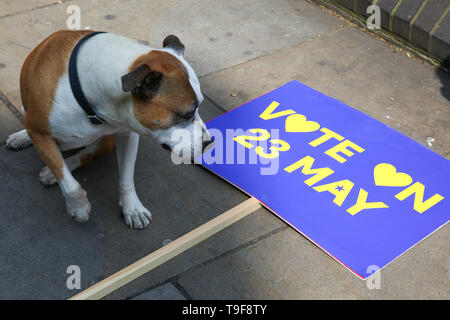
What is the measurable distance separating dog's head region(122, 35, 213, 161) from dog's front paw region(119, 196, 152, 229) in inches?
27.5

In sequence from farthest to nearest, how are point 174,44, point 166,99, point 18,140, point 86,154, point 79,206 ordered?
point 18,140 → point 86,154 → point 79,206 → point 174,44 → point 166,99

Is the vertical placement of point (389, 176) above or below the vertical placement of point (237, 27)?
above

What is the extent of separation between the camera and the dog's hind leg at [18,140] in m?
3.83

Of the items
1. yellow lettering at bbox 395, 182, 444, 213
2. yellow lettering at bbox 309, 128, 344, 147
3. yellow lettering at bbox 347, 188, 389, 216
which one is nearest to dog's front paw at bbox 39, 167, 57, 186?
yellow lettering at bbox 309, 128, 344, 147

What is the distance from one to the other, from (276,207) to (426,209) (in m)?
0.94

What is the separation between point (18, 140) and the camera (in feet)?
12.6

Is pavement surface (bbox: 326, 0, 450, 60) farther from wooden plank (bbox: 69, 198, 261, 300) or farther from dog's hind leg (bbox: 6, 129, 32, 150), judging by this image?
dog's hind leg (bbox: 6, 129, 32, 150)

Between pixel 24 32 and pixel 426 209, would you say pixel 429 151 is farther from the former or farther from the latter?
pixel 24 32

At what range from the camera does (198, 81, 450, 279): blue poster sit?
3.31m

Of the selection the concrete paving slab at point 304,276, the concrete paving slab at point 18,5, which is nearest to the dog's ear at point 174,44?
the concrete paving slab at point 304,276

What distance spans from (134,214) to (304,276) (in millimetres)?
1093

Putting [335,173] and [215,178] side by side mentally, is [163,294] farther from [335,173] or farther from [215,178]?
[335,173]

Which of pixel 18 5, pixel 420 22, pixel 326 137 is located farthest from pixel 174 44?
pixel 18 5

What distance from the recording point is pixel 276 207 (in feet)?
11.5
